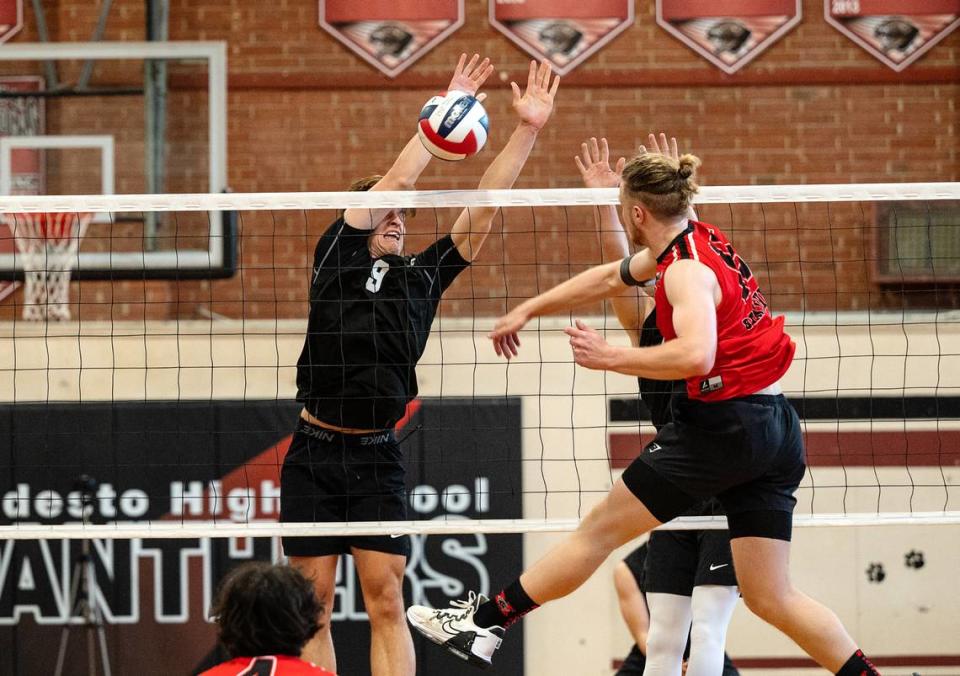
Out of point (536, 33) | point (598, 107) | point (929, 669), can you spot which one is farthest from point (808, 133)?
point (929, 669)

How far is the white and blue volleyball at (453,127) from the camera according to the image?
4.66 m

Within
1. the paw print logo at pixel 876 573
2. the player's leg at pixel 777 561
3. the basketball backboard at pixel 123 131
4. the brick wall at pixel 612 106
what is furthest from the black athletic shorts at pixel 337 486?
the brick wall at pixel 612 106

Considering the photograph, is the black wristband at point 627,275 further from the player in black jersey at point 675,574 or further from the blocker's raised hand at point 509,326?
the blocker's raised hand at point 509,326

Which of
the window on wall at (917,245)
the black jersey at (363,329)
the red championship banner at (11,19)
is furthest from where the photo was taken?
the red championship banner at (11,19)

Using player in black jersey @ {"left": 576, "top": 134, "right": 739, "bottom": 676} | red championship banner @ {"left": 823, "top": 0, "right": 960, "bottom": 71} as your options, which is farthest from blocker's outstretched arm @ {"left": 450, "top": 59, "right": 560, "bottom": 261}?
red championship banner @ {"left": 823, "top": 0, "right": 960, "bottom": 71}

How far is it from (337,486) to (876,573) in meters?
4.52

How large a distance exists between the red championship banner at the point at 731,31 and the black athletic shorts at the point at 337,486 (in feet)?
20.1

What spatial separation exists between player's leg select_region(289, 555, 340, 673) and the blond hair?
1.94 metres

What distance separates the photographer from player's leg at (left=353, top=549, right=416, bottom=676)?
4.67 meters

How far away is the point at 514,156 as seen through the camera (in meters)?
4.94

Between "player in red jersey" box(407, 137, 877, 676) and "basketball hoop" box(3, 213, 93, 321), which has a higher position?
"basketball hoop" box(3, 213, 93, 321)

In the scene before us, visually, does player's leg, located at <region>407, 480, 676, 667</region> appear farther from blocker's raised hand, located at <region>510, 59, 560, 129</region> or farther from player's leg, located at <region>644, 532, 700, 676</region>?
blocker's raised hand, located at <region>510, 59, 560, 129</region>

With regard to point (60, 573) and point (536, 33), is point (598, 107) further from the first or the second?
point (60, 573)

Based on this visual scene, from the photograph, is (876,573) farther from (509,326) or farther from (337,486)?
(509,326)
